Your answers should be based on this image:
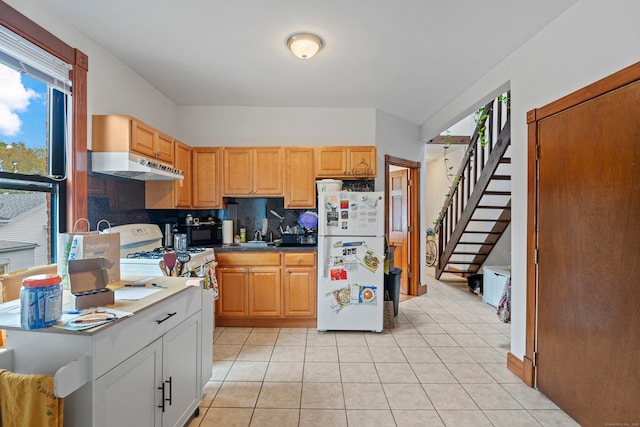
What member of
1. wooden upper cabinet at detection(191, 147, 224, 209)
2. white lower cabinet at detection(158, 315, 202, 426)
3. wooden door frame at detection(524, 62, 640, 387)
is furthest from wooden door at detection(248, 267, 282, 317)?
wooden door frame at detection(524, 62, 640, 387)

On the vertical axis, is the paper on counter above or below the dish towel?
above

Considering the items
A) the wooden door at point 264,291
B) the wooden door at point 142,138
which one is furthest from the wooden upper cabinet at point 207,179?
Result: the wooden door at point 264,291

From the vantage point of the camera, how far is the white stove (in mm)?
2371

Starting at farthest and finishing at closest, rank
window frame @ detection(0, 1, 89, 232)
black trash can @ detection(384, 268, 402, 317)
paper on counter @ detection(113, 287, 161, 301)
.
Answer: black trash can @ detection(384, 268, 402, 317) → window frame @ detection(0, 1, 89, 232) → paper on counter @ detection(113, 287, 161, 301)

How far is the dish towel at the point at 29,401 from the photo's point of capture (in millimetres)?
1008

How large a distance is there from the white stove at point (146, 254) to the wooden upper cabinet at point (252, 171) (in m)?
0.86

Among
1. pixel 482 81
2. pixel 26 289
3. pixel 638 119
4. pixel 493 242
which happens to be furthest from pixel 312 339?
pixel 493 242

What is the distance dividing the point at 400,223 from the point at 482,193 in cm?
132

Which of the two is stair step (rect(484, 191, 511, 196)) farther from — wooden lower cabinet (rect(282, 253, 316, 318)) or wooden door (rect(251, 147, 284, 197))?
wooden door (rect(251, 147, 284, 197))

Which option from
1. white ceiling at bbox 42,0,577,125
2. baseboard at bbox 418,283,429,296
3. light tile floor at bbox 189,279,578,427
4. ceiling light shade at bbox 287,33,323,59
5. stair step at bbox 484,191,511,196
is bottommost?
light tile floor at bbox 189,279,578,427

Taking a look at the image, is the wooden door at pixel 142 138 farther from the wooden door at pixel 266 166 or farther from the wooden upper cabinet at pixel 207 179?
the wooden door at pixel 266 166

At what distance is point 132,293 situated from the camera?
5.18ft

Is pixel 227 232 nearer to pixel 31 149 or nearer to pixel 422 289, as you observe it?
pixel 31 149

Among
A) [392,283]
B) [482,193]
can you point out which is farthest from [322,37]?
[482,193]
